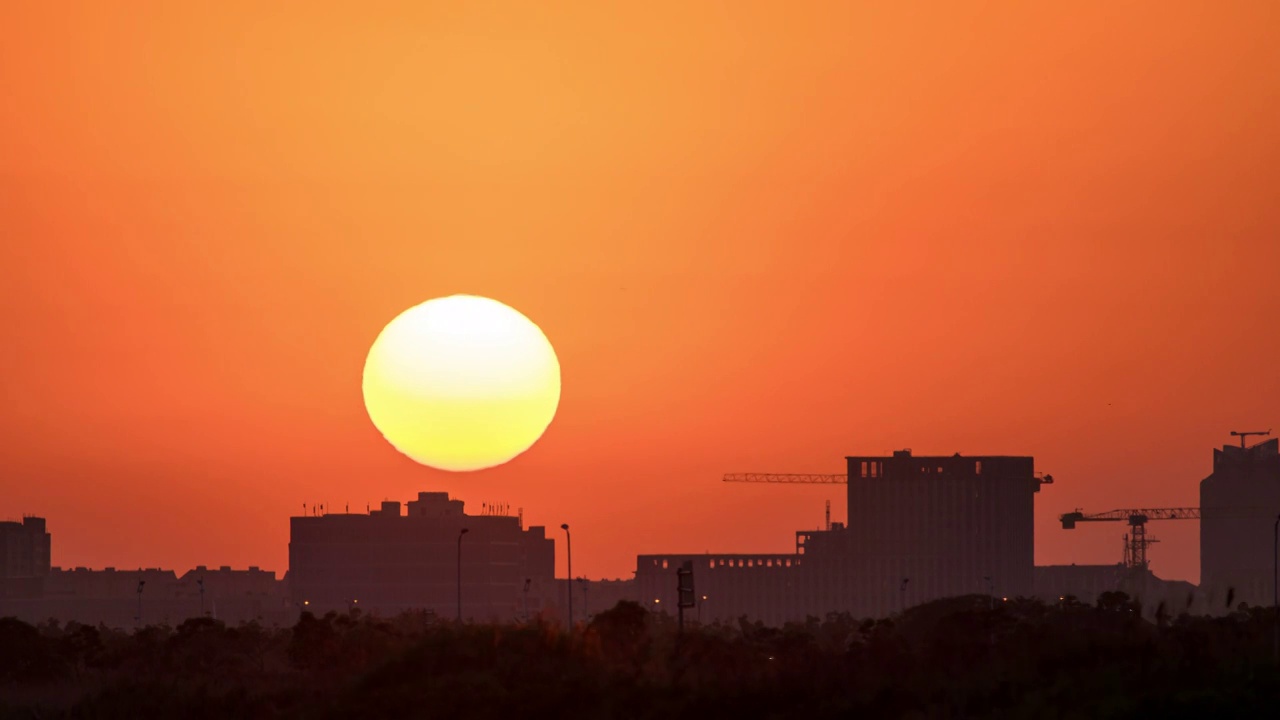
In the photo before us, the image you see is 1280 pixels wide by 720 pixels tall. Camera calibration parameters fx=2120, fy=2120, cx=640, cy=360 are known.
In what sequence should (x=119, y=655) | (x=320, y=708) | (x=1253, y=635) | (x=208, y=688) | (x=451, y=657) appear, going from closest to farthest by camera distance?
1. (x=1253, y=635)
2. (x=320, y=708)
3. (x=451, y=657)
4. (x=208, y=688)
5. (x=119, y=655)

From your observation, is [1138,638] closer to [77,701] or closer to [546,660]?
[546,660]

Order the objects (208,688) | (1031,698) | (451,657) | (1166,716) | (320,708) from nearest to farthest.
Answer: (1166,716)
(1031,698)
(320,708)
(451,657)
(208,688)

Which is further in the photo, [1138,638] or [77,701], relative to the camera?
[77,701]

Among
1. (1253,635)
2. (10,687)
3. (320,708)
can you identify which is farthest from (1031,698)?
(10,687)

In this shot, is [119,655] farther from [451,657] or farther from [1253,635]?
[1253,635]

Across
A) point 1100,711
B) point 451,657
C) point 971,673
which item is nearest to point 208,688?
point 451,657

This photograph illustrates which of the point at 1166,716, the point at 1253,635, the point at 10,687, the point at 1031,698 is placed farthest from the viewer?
the point at 10,687
